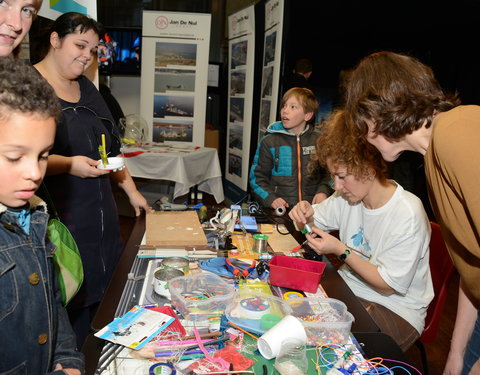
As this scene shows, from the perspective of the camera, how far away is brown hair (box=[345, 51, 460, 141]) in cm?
121

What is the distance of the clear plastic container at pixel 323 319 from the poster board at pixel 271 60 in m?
3.31

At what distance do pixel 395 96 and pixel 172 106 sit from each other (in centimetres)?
464

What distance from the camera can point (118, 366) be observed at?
99cm

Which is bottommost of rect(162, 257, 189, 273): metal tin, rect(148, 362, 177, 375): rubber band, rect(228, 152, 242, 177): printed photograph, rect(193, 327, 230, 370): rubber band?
rect(228, 152, 242, 177): printed photograph

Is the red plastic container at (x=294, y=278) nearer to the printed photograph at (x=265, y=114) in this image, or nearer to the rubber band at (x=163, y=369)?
the rubber band at (x=163, y=369)

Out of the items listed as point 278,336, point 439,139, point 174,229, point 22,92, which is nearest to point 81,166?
point 174,229

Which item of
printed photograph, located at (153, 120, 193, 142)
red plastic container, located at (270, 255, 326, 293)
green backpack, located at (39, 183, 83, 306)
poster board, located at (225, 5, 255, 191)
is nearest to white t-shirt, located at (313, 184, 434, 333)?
red plastic container, located at (270, 255, 326, 293)

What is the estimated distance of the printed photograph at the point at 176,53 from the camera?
5.51 m

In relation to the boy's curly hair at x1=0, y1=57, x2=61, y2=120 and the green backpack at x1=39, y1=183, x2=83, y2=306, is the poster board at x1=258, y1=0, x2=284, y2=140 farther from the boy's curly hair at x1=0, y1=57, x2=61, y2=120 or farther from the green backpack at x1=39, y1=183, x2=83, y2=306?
the boy's curly hair at x1=0, y1=57, x2=61, y2=120

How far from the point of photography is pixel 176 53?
552cm

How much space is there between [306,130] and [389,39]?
4165mm

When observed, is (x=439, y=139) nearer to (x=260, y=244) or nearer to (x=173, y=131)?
(x=260, y=244)

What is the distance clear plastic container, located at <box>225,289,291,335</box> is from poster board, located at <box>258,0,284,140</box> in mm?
3331

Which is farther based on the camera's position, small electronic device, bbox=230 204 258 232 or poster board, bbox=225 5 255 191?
poster board, bbox=225 5 255 191
